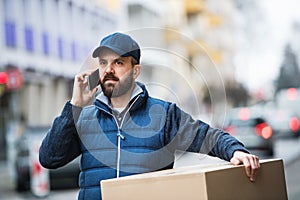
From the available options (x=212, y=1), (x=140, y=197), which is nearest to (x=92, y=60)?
(x=140, y=197)

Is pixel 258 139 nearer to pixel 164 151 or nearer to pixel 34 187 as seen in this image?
pixel 34 187

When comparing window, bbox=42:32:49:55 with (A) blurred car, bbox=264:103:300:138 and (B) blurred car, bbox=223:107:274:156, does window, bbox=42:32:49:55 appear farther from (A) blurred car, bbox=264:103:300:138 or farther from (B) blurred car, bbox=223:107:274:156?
(A) blurred car, bbox=264:103:300:138

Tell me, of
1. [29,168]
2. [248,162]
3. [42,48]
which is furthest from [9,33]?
[248,162]

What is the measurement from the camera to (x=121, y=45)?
2.58m

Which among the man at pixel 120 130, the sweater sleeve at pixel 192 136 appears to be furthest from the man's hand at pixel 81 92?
the sweater sleeve at pixel 192 136

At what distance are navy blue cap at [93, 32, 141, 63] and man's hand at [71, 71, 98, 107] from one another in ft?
0.30

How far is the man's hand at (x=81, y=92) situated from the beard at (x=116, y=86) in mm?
50

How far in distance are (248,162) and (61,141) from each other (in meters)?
0.66

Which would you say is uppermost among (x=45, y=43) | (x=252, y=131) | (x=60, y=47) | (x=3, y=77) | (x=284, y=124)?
(x=45, y=43)

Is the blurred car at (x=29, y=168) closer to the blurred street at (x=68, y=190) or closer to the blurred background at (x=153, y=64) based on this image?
the blurred background at (x=153, y=64)

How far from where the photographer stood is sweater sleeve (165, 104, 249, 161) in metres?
2.56

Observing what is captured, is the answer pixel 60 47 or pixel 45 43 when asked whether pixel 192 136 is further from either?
pixel 45 43

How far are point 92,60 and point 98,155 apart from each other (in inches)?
13.1

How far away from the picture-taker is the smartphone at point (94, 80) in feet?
8.44
